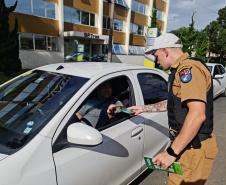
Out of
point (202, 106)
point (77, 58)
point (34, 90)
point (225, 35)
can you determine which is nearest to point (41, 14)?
point (77, 58)

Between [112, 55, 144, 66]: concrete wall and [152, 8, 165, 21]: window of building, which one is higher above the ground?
[152, 8, 165, 21]: window of building

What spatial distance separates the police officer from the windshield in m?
0.84

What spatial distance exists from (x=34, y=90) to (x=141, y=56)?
85.8 ft

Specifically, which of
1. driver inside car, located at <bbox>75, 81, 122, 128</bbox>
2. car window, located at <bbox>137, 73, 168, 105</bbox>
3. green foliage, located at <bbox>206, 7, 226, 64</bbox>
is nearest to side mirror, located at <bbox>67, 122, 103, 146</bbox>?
driver inside car, located at <bbox>75, 81, 122, 128</bbox>

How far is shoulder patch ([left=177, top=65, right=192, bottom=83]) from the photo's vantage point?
129cm

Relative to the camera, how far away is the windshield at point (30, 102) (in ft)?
4.36

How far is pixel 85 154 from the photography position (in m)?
1.41

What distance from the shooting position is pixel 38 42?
1586 centimetres

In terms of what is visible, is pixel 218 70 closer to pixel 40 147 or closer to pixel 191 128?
pixel 191 128

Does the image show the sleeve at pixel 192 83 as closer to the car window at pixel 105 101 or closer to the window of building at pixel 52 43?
the car window at pixel 105 101

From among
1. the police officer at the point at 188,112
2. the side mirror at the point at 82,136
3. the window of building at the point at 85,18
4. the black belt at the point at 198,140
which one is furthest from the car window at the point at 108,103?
the window of building at the point at 85,18

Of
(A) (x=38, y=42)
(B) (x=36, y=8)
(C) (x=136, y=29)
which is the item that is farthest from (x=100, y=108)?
(C) (x=136, y=29)

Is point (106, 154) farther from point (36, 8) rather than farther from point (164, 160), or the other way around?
point (36, 8)

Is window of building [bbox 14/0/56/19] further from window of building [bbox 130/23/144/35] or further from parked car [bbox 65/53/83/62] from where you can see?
window of building [bbox 130/23/144/35]
